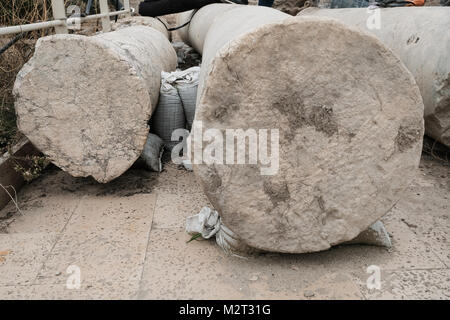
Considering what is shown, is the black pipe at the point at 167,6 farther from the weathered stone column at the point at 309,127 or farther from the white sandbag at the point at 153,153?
the weathered stone column at the point at 309,127

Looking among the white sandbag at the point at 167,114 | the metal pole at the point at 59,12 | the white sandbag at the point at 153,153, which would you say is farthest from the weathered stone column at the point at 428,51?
the metal pole at the point at 59,12

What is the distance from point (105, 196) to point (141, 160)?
1.45 feet

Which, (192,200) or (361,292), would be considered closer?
(361,292)

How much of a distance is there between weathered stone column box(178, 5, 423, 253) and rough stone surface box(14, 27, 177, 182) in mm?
900

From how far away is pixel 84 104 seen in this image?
2.61 m

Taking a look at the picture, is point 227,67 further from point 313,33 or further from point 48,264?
point 48,264

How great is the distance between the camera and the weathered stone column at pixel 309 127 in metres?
1.79

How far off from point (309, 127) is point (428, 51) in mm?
1808

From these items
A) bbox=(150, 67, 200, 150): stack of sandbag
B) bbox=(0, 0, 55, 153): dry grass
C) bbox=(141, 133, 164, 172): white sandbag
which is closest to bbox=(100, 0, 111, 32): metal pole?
bbox=(0, 0, 55, 153): dry grass

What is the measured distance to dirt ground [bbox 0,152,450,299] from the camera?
6.11 ft

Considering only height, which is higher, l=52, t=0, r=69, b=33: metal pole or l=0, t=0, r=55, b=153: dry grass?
l=52, t=0, r=69, b=33: metal pole

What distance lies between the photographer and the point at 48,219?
2.51 metres

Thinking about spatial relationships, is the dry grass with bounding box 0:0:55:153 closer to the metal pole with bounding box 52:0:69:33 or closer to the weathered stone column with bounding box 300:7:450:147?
the metal pole with bounding box 52:0:69:33

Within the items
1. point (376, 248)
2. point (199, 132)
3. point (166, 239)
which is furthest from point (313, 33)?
point (166, 239)
